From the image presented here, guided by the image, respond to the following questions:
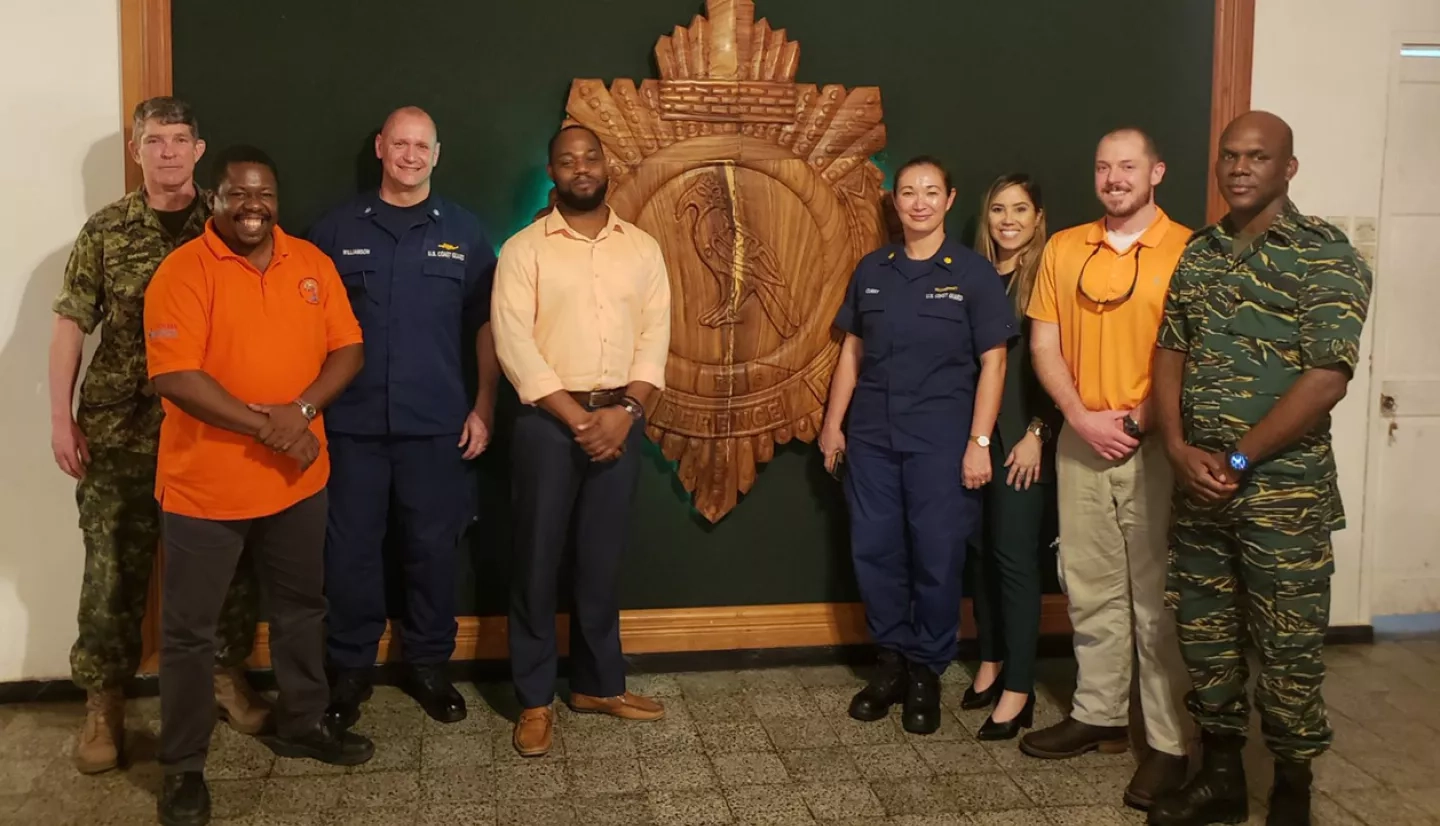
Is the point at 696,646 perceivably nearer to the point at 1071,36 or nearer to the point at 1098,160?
the point at 1098,160

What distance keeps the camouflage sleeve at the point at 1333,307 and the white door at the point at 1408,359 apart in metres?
1.79

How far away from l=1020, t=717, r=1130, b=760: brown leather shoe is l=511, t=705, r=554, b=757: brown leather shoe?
1330 mm

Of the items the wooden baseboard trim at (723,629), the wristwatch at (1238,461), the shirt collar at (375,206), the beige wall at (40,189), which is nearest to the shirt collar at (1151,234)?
the wristwatch at (1238,461)

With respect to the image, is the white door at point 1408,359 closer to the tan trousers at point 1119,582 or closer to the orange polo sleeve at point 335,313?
the tan trousers at point 1119,582

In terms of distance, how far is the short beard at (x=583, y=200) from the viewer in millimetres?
3027

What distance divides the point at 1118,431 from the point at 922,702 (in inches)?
39.2

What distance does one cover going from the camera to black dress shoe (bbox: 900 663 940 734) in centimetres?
325

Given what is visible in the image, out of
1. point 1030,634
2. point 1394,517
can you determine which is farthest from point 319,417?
point 1394,517

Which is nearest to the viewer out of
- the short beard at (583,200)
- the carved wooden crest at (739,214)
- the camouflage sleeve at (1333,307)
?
the camouflage sleeve at (1333,307)

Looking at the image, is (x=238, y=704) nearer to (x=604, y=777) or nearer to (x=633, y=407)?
(x=604, y=777)

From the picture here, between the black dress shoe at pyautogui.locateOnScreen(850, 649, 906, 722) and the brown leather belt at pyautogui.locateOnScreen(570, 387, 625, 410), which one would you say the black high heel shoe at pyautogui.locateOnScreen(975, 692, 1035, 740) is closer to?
the black dress shoe at pyautogui.locateOnScreen(850, 649, 906, 722)

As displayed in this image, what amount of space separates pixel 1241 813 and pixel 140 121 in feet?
10.8

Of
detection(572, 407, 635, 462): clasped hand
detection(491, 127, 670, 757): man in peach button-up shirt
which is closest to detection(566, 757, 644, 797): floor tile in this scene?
detection(491, 127, 670, 757): man in peach button-up shirt

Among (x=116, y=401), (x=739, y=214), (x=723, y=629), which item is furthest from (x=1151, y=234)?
(x=116, y=401)
